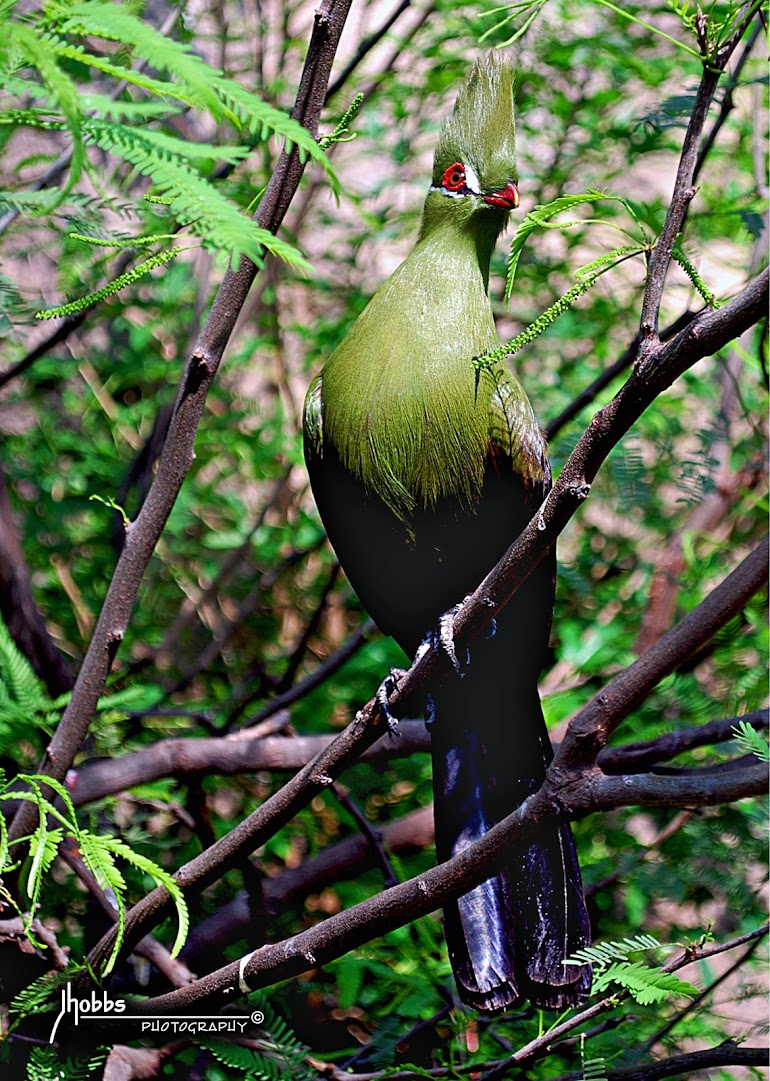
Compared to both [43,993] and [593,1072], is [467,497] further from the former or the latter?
[43,993]

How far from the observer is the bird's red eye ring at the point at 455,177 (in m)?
1.07

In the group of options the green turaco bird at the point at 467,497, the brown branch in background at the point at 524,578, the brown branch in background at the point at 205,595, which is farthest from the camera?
the brown branch in background at the point at 205,595

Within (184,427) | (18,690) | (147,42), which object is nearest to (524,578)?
(184,427)

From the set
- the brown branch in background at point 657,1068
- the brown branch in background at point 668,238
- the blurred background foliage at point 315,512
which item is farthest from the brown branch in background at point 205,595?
the brown branch in background at point 668,238

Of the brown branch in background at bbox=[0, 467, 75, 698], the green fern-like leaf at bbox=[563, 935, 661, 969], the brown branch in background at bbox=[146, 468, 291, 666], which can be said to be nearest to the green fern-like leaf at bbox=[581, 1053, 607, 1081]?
the green fern-like leaf at bbox=[563, 935, 661, 969]

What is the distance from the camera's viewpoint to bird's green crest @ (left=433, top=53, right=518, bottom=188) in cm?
105

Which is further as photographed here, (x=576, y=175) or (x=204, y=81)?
(x=576, y=175)

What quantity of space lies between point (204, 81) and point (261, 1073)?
0.90m

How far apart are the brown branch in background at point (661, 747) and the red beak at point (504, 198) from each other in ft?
2.34

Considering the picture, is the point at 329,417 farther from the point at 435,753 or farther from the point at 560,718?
the point at 560,718

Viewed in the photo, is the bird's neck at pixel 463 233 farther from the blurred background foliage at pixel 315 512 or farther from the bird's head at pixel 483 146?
the blurred background foliage at pixel 315 512

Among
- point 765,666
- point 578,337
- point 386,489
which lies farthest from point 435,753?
point 578,337

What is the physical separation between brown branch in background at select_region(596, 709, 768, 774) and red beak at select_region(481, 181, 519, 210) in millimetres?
714

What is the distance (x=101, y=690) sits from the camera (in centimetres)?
105
